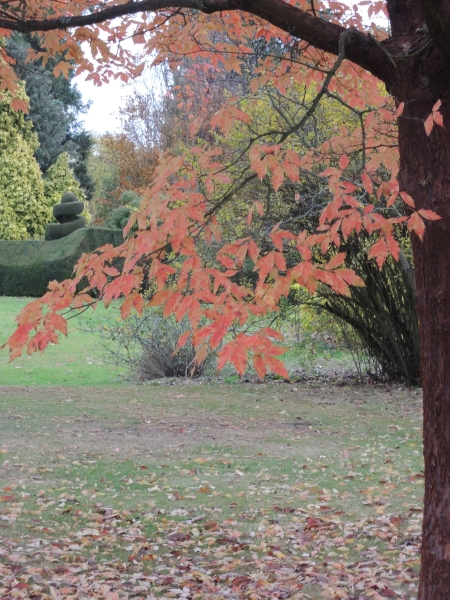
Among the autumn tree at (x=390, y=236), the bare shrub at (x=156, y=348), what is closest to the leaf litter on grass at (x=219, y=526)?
the autumn tree at (x=390, y=236)

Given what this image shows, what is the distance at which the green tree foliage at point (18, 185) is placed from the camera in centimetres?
2506

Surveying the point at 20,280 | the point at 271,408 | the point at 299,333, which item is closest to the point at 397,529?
the point at 271,408

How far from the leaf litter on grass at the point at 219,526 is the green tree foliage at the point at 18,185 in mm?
20191

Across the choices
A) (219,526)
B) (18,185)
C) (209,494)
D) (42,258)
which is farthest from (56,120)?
(219,526)

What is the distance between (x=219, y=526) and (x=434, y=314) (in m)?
2.40

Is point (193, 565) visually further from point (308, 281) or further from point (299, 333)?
point (299, 333)

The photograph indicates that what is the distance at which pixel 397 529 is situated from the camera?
420 cm

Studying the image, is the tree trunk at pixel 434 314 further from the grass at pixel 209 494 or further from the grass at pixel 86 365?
the grass at pixel 86 365

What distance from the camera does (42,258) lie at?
2130 cm

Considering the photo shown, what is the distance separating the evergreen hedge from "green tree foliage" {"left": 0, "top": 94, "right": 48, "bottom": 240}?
3216 mm

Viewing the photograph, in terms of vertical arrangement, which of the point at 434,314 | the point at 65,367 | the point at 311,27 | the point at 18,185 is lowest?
the point at 65,367

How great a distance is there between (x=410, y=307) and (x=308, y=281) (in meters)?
6.93

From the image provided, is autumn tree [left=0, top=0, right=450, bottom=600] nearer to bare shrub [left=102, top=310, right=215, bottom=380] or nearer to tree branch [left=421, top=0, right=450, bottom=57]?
tree branch [left=421, top=0, right=450, bottom=57]

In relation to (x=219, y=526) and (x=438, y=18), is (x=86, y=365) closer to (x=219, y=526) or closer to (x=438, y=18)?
(x=219, y=526)
